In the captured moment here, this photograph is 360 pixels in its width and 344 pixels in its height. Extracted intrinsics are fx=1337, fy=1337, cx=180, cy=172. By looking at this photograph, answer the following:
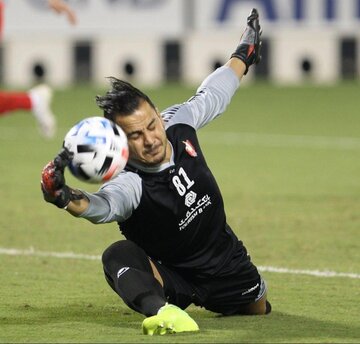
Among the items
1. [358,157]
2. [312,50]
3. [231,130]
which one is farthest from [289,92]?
[358,157]

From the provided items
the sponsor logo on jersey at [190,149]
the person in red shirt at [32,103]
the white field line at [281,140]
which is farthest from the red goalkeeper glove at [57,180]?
the white field line at [281,140]

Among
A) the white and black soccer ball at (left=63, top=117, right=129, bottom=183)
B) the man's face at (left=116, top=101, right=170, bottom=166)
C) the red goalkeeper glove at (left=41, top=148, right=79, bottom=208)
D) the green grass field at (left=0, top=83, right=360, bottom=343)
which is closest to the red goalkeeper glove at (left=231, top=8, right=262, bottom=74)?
the man's face at (left=116, top=101, right=170, bottom=166)

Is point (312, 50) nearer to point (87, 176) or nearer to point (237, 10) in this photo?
point (237, 10)

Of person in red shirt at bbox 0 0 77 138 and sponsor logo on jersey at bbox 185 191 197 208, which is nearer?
sponsor logo on jersey at bbox 185 191 197 208

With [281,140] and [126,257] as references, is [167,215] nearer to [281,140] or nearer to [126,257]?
[126,257]

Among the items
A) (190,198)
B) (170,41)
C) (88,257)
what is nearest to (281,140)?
(170,41)

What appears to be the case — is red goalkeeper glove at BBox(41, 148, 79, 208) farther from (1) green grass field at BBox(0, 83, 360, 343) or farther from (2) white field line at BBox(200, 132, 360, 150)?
(2) white field line at BBox(200, 132, 360, 150)

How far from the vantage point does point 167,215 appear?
22.6 feet

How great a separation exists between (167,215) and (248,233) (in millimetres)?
3984

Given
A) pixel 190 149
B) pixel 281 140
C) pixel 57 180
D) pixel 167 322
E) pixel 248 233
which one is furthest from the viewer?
pixel 281 140

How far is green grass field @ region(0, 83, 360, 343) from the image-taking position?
277 inches

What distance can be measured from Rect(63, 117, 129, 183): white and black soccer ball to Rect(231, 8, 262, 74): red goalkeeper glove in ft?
5.56

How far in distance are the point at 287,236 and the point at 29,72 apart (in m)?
14.8

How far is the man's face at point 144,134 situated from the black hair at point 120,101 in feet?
0.09
